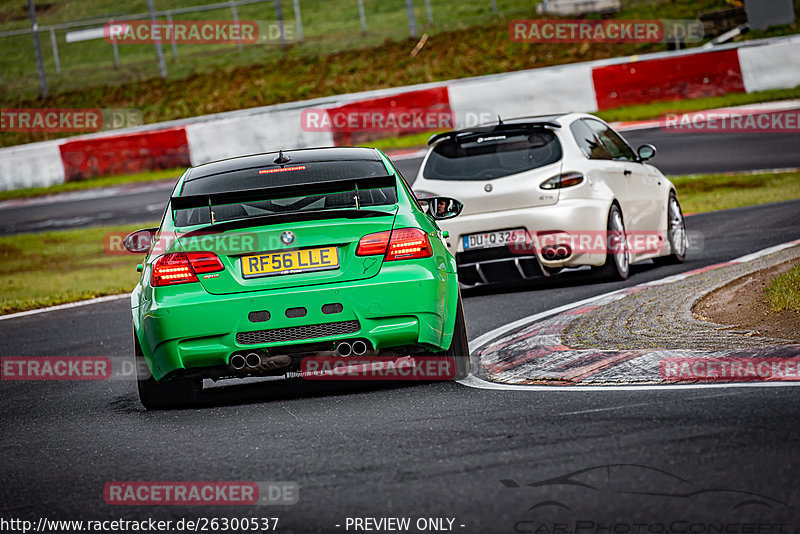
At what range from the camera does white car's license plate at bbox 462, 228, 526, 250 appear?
11.7 m

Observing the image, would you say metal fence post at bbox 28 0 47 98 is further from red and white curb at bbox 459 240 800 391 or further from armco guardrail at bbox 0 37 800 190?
red and white curb at bbox 459 240 800 391

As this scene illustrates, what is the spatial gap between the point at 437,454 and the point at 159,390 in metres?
2.62

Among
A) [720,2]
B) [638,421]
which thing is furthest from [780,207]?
[720,2]

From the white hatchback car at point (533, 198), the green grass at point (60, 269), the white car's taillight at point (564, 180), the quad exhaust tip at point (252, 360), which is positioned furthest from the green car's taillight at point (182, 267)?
the green grass at point (60, 269)

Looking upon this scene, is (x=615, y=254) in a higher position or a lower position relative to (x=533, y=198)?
lower

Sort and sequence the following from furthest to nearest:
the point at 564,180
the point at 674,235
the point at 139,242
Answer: the point at 674,235, the point at 564,180, the point at 139,242

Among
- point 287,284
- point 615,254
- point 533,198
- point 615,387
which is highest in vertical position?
point 287,284

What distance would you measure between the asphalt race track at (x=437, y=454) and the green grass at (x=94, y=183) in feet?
58.8

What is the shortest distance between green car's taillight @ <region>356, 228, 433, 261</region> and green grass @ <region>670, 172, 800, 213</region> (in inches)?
424

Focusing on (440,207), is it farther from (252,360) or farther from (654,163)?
(654,163)

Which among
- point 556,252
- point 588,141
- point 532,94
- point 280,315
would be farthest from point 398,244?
point 532,94

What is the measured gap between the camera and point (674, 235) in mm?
13344

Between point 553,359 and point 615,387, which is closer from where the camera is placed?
point 615,387

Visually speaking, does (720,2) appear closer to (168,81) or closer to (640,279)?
(168,81)
